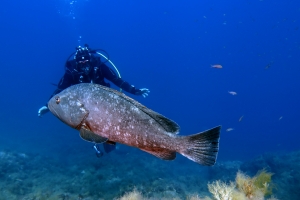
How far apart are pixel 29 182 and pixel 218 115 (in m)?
118

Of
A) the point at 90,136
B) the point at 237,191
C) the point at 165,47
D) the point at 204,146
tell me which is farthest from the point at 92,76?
the point at 165,47

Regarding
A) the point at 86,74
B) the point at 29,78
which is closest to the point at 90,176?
the point at 86,74

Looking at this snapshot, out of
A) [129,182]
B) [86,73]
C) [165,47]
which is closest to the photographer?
[86,73]

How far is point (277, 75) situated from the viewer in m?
133

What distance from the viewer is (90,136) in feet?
5.88

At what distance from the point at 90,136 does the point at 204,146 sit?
3.14ft

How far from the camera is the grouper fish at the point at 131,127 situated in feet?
5.63

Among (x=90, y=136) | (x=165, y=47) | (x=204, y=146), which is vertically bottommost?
(x=204, y=146)

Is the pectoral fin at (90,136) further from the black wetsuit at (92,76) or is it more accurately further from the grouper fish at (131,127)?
the black wetsuit at (92,76)

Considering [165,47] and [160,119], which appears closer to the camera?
[160,119]

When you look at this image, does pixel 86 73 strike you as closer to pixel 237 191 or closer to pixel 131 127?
pixel 131 127

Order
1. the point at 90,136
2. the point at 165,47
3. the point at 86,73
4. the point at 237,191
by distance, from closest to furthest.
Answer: the point at 90,136, the point at 237,191, the point at 86,73, the point at 165,47

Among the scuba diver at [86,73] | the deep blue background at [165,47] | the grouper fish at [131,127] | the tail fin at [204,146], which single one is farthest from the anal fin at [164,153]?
the deep blue background at [165,47]

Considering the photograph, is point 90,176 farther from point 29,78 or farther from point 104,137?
point 29,78
